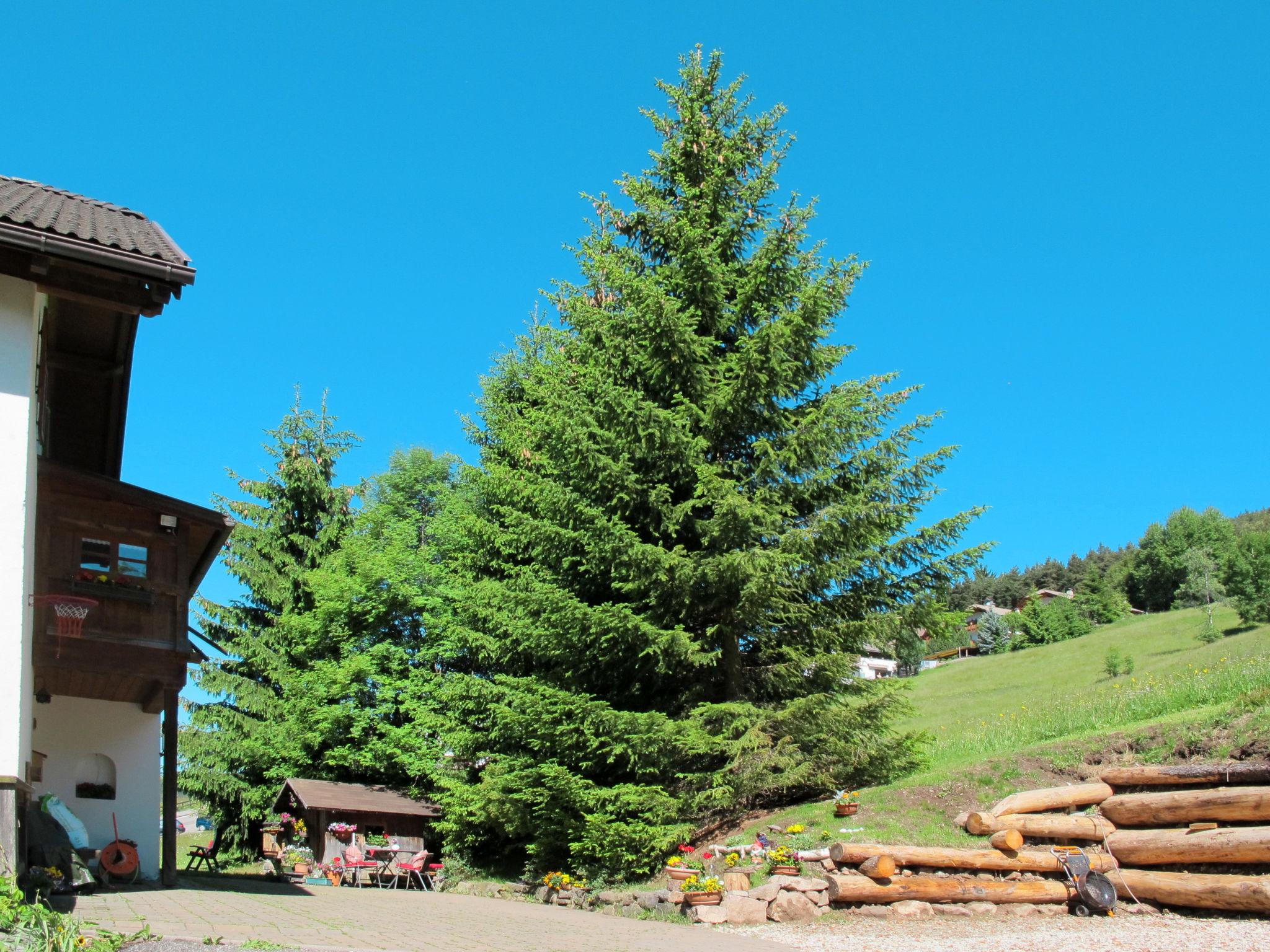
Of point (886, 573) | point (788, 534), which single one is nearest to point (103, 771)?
point (788, 534)

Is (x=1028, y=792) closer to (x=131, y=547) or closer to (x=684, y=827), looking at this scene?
(x=684, y=827)

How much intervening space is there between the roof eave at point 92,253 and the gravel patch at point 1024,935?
942 cm

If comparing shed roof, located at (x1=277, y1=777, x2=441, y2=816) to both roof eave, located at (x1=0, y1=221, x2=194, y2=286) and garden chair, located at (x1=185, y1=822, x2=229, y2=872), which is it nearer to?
garden chair, located at (x1=185, y1=822, x2=229, y2=872)

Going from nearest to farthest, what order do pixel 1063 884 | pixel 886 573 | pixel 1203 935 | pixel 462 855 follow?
pixel 1203 935 < pixel 1063 884 < pixel 886 573 < pixel 462 855

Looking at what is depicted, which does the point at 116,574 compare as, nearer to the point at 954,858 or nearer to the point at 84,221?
the point at 84,221

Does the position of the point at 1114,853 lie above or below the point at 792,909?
above

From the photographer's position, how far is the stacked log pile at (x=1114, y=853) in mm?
11875

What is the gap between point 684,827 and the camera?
49.0 ft

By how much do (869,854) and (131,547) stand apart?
37.7 feet

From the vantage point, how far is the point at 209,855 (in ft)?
88.6

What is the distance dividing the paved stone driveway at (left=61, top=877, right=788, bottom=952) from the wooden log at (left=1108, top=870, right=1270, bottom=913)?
15.6 ft

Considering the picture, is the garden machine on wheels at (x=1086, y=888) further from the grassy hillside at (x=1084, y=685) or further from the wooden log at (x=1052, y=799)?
the grassy hillside at (x=1084, y=685)

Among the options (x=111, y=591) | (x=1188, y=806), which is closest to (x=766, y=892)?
(x=1188, y=806)

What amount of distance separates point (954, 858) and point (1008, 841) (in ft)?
2.30
